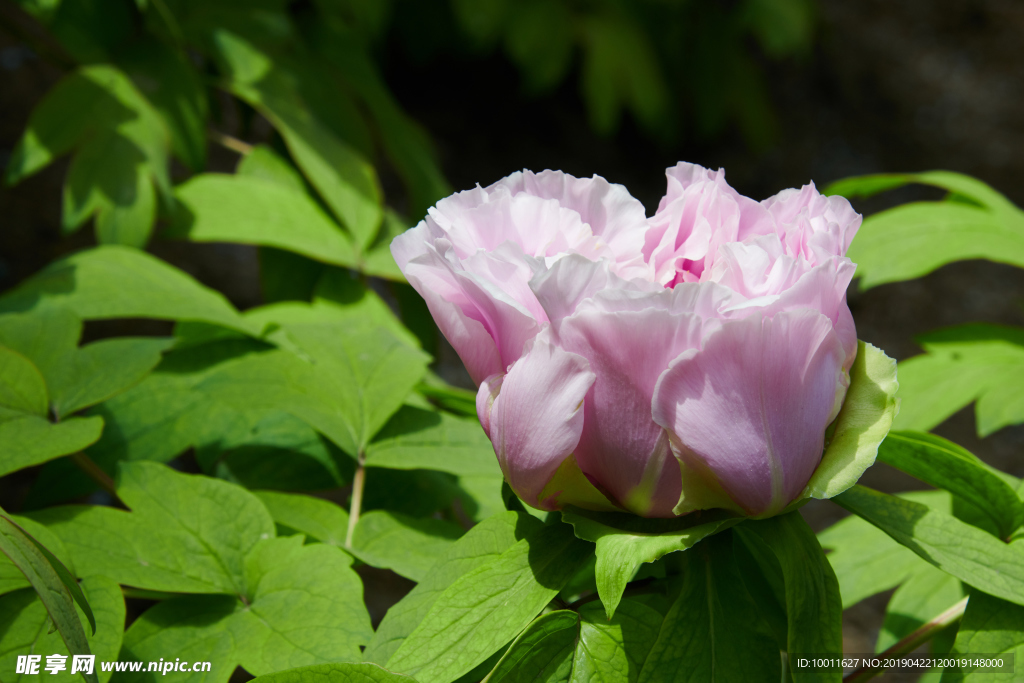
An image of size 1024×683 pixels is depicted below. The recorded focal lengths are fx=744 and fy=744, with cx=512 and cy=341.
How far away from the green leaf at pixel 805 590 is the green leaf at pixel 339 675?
0.16 metres

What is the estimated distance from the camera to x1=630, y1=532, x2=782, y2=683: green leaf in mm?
311

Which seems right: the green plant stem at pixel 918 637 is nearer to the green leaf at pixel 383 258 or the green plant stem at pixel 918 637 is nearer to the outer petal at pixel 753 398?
the outer petal at pixel 753 398

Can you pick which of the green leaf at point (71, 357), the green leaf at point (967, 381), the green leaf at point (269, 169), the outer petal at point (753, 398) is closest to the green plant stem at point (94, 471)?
the green leaf at point (71, 357)

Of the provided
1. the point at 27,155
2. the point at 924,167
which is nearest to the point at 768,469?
the point at 27,155

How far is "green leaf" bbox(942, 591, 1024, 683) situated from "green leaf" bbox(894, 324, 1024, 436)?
8.7 inches

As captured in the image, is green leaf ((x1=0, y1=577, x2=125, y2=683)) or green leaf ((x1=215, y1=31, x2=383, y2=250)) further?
green leaf ((x1=215, y1=31, x2=383, y2=250))

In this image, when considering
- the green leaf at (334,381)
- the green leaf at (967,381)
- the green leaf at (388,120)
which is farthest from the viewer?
the green leaf at (388,120)

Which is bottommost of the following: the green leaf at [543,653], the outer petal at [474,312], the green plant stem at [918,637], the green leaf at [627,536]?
the green plant stem at [918,637]

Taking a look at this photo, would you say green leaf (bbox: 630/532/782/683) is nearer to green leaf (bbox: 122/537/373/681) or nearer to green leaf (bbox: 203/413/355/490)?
green leaf (bbox: 122/537/373/681)

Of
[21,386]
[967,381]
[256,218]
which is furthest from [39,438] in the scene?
[967,381]

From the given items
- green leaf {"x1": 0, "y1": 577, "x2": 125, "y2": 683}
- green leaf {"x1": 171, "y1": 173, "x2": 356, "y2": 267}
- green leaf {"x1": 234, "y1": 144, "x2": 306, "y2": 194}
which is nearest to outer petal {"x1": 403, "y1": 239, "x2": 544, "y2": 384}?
green leaf {"x1": 0, "y1": 577, "x2": 125, "y2": 683}

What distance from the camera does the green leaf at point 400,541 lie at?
421 millimetres

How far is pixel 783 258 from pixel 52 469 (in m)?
0.48

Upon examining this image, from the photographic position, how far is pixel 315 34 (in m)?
1.03
